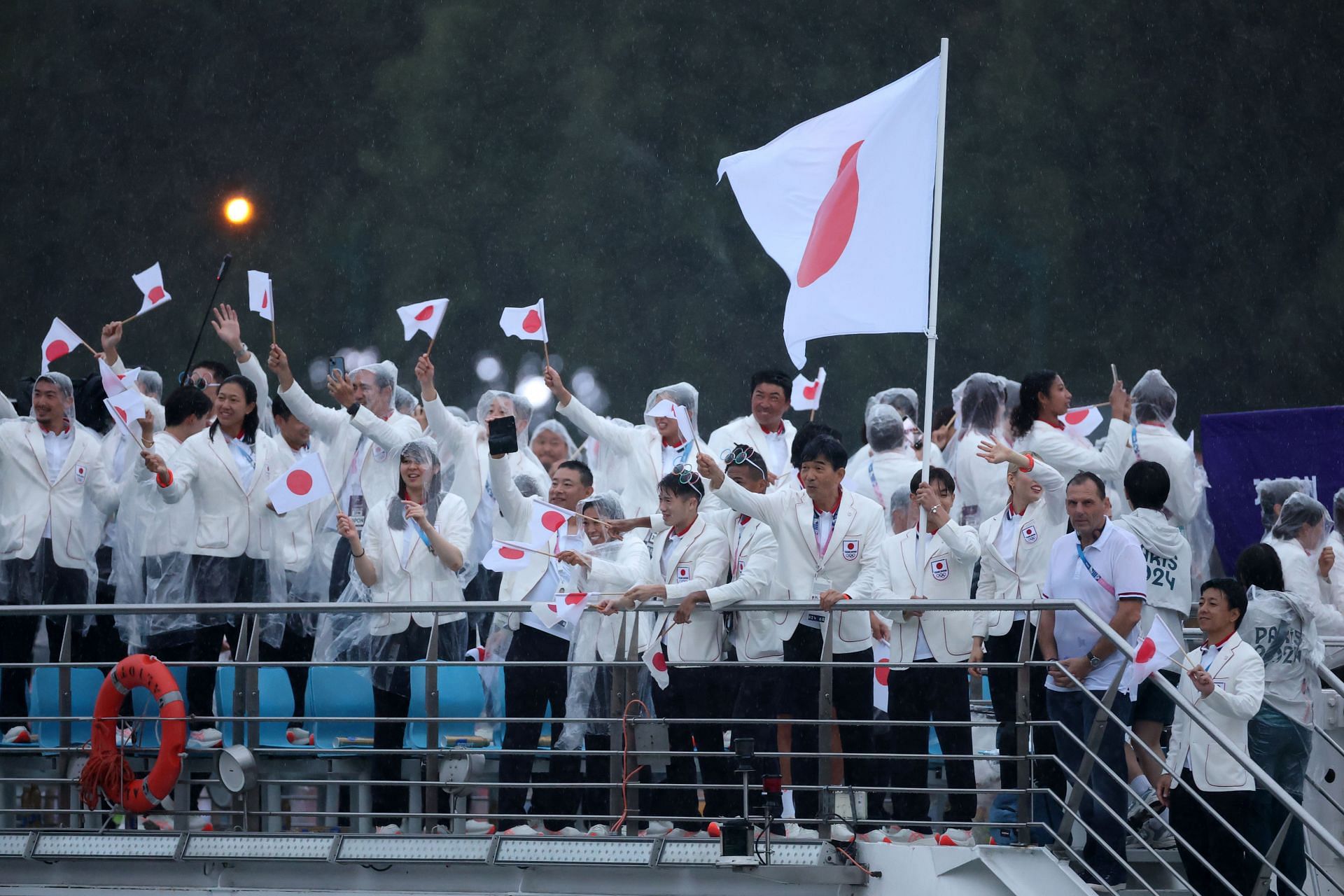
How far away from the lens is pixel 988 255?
53.4 ft

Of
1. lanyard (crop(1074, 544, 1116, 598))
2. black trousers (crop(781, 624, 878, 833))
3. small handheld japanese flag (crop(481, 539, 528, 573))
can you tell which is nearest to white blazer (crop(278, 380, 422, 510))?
small handheld japanese flag (crop(481, 539, 528, 573))

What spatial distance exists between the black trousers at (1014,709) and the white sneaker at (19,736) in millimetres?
4126

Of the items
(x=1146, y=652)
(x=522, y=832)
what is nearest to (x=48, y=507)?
(x=522, y=832)

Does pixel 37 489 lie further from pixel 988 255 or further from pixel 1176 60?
pixel 1176 60

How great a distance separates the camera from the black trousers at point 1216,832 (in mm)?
5680

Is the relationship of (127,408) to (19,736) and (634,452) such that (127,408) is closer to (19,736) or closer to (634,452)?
(19,736)

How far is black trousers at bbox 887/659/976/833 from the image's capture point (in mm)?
5922

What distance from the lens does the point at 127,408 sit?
6957 mm

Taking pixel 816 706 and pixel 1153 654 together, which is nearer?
pixel 1153 654

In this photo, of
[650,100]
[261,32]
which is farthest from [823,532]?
[261,32]

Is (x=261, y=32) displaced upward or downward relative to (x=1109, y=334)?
upward

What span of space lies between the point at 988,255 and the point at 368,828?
37.5 feet

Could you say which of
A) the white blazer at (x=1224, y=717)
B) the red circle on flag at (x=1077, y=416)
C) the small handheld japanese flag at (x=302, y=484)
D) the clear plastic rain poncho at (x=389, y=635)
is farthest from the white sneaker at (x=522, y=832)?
A: the red circle on flag at (x=1077, y=416)

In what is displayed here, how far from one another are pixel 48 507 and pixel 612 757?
3.44 metres
